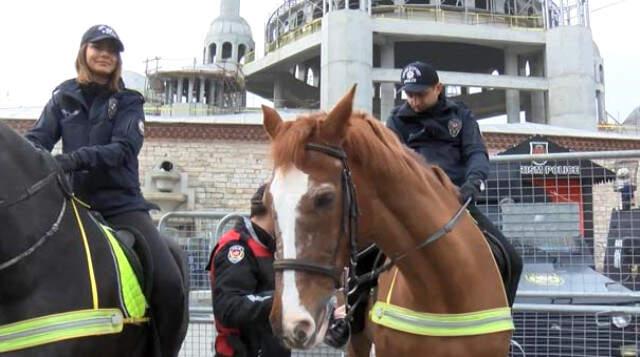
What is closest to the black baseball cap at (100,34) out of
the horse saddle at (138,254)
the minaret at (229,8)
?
the horse saddle at (138,254)

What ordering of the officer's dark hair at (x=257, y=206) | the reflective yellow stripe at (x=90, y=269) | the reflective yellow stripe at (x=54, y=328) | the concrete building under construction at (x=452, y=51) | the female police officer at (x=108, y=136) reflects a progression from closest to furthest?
the reflective yellow stripe at (x=54, y=328), the reflective yellow stripe at (x=90, y=269), the officer's dark hair at (x=257, y=206), the female police officer at (x=108, y=136), the concrete building under construction at (x=452, y=51)

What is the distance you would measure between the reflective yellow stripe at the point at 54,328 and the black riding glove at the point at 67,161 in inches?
31.1

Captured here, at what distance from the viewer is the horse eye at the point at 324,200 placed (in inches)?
100

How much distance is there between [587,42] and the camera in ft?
114

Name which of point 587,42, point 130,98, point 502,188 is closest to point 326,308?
point 130,98

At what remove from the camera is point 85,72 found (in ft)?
12.7

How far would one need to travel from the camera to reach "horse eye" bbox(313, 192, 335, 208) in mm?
2549

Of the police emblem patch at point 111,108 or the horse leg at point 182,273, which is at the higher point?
the police emblem patch at point 111,108

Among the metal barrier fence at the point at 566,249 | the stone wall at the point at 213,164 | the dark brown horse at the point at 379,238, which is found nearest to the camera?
the dark brown horse at the point at 379,238

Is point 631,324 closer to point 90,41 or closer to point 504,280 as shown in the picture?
point 504,280

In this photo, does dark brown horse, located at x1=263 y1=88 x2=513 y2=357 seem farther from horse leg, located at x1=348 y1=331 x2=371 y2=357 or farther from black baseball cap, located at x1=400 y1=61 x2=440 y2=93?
black baseball cap, located at x1=400 y1=61 x2=440 y2=93

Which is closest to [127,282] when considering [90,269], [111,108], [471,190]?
[90,269]

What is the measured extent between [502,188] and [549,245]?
704mm

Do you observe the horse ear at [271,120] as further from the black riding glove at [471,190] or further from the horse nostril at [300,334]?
the black riding glove at [471,190]
